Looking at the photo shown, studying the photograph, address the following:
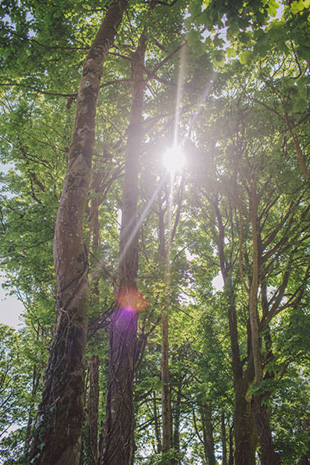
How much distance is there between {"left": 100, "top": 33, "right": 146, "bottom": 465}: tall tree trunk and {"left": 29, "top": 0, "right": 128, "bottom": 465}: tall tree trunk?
1156mm

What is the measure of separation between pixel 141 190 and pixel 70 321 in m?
10.3

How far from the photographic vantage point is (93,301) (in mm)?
8164

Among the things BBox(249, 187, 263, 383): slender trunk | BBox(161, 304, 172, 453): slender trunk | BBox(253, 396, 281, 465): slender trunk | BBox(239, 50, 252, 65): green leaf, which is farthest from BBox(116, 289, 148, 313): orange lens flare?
BBox(253, 396, 281, 465): slender trunk

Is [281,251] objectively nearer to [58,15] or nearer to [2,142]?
[58,15]

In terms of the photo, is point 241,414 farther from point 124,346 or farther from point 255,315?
point 124,346

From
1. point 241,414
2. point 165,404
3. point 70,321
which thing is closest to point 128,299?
point 70,321

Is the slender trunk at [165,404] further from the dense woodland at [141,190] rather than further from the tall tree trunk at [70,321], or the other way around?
the tall tree trunk at [70,321]

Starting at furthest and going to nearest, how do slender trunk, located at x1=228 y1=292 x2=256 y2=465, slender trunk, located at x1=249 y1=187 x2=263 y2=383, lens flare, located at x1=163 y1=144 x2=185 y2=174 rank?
lens flare, located at x1=163 y1=144 x2=185 y2=174 → slender trunk, located at x1=228 y1=292 x2=256 y2=465 → slender trunk, located at x1=249 y1=187 x2=263 y2=383

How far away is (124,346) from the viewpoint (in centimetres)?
372

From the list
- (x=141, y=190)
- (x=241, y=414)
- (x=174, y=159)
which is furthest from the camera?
(x=141, y=190)

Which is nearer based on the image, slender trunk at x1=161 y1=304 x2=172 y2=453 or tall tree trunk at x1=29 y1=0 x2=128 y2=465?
tall tree trunk at x1=29 y1=0 x2=128 y2=465

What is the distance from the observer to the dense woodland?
9.75ft

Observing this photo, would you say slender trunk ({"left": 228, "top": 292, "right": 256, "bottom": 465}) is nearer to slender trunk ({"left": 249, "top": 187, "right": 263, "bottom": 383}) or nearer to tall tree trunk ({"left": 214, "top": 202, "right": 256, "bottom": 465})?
tall tree trunk ({"left": 214, "top": 202, "right": 256, "bottom": 465})

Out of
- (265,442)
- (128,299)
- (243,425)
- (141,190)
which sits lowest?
(265,442)
